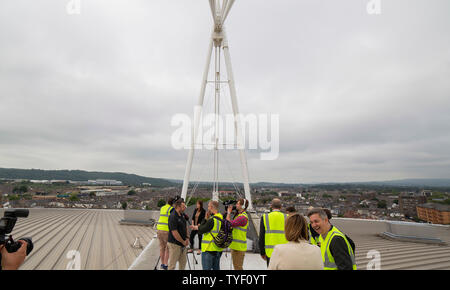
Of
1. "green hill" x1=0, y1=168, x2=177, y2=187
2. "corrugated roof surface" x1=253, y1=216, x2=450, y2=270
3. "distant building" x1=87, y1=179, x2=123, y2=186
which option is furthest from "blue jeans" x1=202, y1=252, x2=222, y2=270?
"distant building" x1=87, y1=179, x2=123, y2=186

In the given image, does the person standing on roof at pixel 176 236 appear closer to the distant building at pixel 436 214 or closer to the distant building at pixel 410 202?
the distant building at pixel 436 214

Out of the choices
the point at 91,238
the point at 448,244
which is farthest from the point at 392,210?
the point at 91,238

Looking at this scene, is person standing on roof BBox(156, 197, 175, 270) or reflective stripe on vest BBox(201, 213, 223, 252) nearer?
reflective stripe on vest BBox(201, 213, 223, 252)

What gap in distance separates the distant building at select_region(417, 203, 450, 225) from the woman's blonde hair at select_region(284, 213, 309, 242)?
1330 centimetres

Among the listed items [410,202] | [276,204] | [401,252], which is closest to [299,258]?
[276,204]

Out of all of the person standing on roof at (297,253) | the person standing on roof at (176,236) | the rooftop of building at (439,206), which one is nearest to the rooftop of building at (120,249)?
the person standing on roof at (176,236)

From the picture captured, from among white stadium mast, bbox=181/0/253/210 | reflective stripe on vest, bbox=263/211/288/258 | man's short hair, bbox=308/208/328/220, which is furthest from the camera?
white stadium mast, bbox=181/0/253/210

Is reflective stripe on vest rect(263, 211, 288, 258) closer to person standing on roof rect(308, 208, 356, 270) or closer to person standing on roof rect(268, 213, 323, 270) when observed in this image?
person standing on roof rect(308, 208, 356, 270)

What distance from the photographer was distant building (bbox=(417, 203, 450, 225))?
385 inches

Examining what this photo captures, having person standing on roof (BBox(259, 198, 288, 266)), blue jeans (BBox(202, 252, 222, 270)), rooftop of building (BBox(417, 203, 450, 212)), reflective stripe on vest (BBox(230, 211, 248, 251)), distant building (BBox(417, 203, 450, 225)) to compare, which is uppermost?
person standing on roof (BBox(259, 198, 288, 266))

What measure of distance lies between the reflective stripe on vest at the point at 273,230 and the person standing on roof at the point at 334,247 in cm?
88

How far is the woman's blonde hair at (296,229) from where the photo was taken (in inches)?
64.0

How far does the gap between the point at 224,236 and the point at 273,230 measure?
773mm
